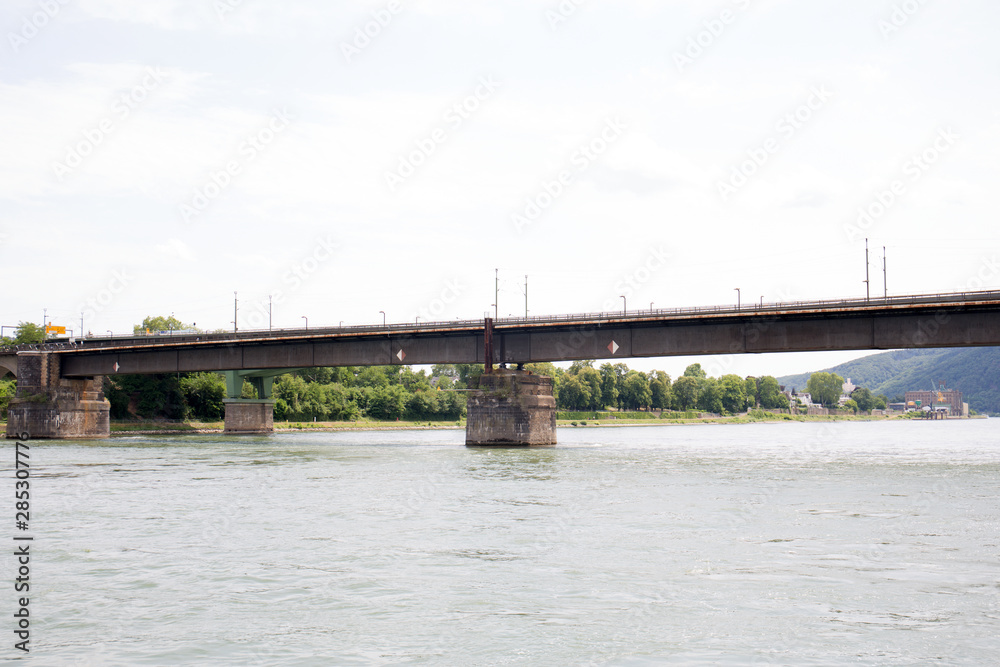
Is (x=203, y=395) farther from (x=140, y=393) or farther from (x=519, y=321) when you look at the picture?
(x=519, y=321)

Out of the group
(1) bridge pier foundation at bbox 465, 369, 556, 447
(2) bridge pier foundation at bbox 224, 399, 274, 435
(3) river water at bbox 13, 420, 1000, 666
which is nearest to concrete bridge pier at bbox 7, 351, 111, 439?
(2) bridge pier foundation at bbox 224, 399, 274, 435

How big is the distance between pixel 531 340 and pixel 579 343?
4893 millimetres

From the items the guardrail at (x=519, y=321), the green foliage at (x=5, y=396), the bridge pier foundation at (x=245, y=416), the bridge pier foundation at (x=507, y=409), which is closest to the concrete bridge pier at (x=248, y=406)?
the bridge pier foundation at (x=245, y=416)

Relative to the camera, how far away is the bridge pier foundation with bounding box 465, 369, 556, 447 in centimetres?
7706

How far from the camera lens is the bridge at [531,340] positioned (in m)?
62.0

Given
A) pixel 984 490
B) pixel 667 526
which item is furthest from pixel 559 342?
pixel 667 526

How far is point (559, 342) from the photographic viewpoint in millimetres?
77438

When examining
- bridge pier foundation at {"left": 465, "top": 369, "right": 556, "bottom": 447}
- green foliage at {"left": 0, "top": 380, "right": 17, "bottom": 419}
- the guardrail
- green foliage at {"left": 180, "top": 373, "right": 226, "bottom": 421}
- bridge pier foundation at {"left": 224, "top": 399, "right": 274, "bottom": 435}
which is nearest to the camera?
the guardrail

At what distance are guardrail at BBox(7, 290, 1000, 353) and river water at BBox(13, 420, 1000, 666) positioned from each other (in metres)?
23.7

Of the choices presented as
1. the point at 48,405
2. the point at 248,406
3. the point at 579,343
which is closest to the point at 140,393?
the point at 248,406

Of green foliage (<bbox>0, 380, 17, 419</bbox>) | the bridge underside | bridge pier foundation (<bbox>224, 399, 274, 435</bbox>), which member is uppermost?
the bridge underside

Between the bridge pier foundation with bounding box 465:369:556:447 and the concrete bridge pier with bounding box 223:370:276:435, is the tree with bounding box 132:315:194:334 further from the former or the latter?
the bridge pier foundation with bounding box 465:369:556:447

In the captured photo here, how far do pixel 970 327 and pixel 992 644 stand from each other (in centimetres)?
5270

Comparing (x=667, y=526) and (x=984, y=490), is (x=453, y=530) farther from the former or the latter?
(x=984, y=490)
